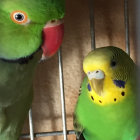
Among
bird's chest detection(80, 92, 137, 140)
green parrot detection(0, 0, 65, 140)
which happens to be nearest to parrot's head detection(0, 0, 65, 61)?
green parrot detection(0, 0, 65, 140)

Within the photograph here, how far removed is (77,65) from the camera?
3.07 ft

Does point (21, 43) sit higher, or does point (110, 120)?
point (21, 43)

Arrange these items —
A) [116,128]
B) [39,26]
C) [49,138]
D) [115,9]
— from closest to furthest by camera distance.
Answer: [39,26] → [116,128] → [115,9] → [49,138]

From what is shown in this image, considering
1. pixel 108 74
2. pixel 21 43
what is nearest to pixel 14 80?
pixel 21 43

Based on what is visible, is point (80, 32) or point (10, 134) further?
point (80, 32)

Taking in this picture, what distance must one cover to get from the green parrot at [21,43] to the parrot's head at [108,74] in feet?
0.32

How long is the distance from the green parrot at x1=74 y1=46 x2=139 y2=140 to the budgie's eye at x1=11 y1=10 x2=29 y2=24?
0.19 m

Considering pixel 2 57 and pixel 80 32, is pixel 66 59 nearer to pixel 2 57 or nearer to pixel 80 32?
pixel 80 32

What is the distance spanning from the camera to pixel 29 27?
0.59 m

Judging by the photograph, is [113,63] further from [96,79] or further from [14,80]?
[14,80]

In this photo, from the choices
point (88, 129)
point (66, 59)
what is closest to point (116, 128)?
point (88, 129)

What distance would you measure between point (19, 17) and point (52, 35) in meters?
0.08

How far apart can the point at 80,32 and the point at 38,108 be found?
28 centimetres

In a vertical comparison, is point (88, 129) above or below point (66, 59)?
below
